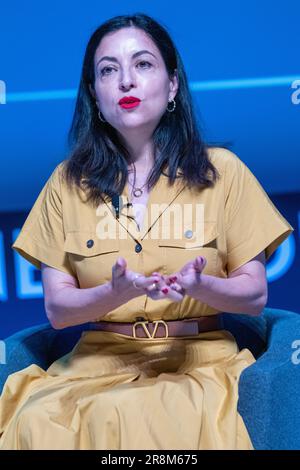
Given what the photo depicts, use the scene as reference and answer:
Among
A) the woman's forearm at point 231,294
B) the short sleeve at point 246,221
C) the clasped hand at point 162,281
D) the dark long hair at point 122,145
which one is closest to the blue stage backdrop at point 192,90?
the dark long hair at point 122,145

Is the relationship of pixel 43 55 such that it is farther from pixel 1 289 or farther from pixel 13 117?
pixel 1 289

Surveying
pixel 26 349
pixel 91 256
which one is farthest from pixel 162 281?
pixel 26 349

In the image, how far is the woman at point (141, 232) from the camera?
202cm

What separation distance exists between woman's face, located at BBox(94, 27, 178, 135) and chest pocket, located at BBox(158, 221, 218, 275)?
0.30 metres

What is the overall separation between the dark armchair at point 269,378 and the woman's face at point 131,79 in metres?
0.63

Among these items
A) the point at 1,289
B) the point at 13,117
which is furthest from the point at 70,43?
the point at 1,289

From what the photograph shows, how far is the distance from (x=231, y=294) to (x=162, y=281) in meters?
0.27

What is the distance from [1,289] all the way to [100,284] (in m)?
1.11

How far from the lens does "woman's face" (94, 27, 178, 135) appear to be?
206 cm

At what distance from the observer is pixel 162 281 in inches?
69.7

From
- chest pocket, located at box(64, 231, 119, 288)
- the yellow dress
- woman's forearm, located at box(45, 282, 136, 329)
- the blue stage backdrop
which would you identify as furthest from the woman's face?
the blue stage backdrop

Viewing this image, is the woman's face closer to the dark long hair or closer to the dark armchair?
the dark long hair

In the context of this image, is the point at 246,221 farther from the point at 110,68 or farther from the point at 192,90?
the point at 192,90

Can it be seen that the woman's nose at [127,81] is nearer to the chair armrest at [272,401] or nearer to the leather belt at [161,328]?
the leather belt at [161,328]
